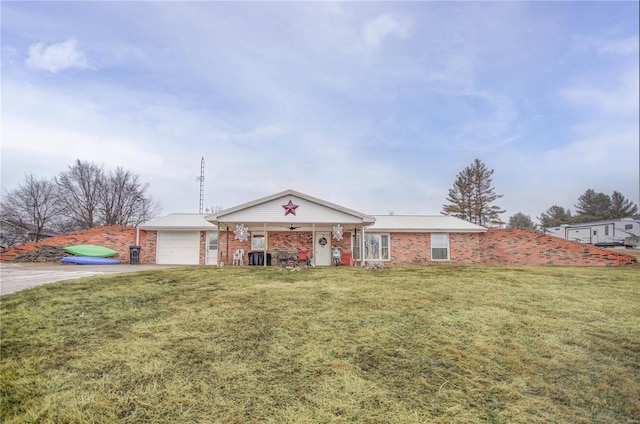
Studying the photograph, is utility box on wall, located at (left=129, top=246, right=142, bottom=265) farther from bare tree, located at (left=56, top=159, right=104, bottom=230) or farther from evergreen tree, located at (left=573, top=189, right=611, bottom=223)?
evergreen tree, located at (left=573, top=189, right=611, bottom=223)

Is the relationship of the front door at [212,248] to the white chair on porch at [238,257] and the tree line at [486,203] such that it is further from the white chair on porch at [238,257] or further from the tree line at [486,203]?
the tree line at [486,203]

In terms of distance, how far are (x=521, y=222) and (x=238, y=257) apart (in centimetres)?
5229

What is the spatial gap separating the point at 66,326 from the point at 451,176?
4413cm

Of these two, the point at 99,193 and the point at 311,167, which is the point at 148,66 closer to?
the point at 311,167

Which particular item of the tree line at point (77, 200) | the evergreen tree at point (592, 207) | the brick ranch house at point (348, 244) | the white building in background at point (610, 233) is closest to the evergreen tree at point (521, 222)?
the evergreen tree at point (592, 207)

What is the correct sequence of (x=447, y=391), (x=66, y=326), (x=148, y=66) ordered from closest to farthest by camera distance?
(x=447, y=391) < (x=66, y=326) < (x=148, y=66)

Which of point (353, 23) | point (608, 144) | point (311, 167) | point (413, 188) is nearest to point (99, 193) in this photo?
point (311, 167)

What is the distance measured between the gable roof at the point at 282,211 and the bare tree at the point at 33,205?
2177 cm

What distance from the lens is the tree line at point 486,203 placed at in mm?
40406

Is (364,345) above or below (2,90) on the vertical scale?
below

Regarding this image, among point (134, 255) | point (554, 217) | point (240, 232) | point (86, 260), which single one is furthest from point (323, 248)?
point (554, 217)

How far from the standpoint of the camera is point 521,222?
175ft

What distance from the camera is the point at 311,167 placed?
2092cm

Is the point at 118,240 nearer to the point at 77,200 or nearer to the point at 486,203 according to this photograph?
the point at 77,200
